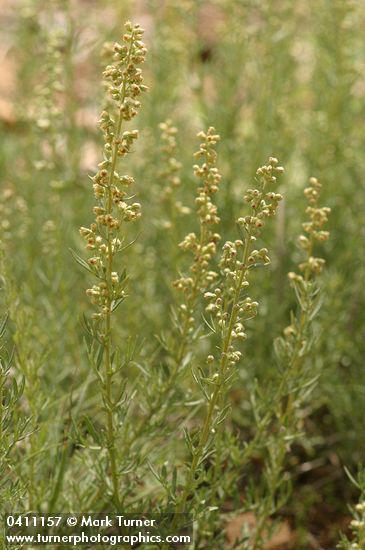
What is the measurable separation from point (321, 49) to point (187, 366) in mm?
2300

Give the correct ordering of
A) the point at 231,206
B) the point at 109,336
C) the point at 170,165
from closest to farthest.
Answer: the point at 109,336 → the point at 170,165 → the point at 231,206

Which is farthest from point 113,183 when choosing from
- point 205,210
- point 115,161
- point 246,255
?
point 246,255

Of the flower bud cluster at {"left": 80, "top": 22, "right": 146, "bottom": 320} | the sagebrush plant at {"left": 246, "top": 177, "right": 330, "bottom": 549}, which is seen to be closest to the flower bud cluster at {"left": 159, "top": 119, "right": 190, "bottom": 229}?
the sagebrush plant at {"left": 246, "top": 177, "right": 330, "bottom": 549}

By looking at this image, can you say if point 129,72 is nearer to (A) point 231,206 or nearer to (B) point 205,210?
(B) point 205,210

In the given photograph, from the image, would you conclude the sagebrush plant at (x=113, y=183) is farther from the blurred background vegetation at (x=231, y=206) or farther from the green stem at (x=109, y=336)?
the blurred background vegetation at (x=231, y=206)

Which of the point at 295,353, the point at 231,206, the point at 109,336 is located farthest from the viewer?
the point at 231,206

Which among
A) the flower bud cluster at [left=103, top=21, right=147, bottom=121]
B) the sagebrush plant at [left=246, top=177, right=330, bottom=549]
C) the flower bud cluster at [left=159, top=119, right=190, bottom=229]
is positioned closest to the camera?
the flower bud cluster at [left=103, top=21, right=147, bottom=121]

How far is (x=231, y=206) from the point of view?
3.44 m

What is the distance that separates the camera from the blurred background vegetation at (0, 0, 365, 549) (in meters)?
2.98

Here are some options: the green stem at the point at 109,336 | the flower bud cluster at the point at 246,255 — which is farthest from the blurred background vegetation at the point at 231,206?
the flower bud cluster at the point at 246,255

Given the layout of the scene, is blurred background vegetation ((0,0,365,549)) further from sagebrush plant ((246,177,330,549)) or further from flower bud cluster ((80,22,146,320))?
flower bud cluster ((80,22,146,320))

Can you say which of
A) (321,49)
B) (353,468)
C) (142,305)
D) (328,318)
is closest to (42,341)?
(142,305)

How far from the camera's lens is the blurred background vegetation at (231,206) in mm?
2977

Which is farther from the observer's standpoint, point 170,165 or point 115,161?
point 170,165
